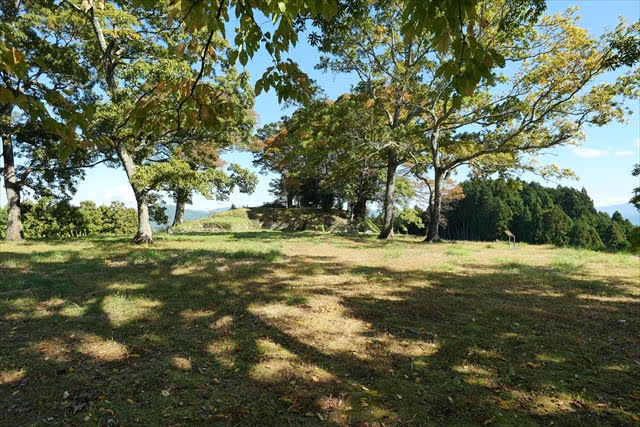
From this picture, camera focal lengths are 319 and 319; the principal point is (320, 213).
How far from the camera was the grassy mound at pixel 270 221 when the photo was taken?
2569 cm

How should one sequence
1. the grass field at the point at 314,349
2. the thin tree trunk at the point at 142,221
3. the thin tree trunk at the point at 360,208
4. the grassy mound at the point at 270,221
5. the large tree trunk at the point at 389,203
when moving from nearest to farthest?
the grass field at the point at 314,349
the thin tree trunk at the point at 142,221
the large tree trunk at the point at 389,203
the grassy mound at the point at 270,221
the thin tree trunk at the point at 360,208

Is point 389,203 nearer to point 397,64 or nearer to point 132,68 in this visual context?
point 397,64

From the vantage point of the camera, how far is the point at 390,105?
17875mm

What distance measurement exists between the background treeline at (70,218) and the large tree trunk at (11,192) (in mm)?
1629

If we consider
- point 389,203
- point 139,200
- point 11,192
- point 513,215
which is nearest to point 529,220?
point 513,215

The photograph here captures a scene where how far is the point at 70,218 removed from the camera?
686 inches

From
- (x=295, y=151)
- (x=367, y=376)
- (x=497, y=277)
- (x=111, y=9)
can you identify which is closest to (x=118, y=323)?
(x=367, y=376)

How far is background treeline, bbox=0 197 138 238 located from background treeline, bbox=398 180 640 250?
37987 millimetres

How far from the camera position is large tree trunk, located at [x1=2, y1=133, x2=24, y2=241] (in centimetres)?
1378

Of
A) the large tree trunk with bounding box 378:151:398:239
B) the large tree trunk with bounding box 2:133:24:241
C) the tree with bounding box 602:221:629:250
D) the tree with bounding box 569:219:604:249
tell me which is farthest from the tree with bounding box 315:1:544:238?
the tree with bounding box 602:221:629:250

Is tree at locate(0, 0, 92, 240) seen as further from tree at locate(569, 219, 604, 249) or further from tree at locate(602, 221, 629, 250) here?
tree at locate(602, 221, 629, 250)

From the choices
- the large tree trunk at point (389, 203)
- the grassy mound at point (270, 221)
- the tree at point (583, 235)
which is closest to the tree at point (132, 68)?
the large tree trunk at point (389, 203)

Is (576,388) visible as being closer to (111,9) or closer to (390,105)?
(111,9)

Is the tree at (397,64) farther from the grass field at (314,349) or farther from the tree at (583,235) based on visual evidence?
the tree at (583,235)
